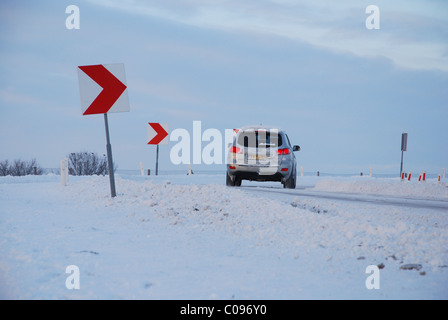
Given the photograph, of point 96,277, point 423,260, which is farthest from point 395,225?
point 96,277

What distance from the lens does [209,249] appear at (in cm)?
522

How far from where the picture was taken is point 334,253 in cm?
515

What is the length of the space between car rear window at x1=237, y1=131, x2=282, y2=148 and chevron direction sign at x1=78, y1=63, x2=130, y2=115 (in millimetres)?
5339

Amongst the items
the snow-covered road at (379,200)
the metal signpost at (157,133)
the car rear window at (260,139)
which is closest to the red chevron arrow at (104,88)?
the snow-covered road at (379,200)

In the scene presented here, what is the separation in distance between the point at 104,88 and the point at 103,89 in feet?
0.09

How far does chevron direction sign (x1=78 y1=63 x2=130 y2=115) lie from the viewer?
8.79m

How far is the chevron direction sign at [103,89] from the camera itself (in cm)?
879

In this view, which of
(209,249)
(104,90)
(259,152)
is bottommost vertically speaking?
(209,249)

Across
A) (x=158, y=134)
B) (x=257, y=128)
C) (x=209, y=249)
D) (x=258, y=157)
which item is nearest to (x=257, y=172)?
(x=258, y=157)

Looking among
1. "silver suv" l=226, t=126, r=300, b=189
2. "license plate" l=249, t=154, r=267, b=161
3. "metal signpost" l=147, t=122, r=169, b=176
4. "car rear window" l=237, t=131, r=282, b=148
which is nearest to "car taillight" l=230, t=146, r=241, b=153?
"silver suv" l=226, t=126, r=300, b=189

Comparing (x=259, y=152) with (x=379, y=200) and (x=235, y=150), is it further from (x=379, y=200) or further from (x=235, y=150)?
(x=379, y=200)
